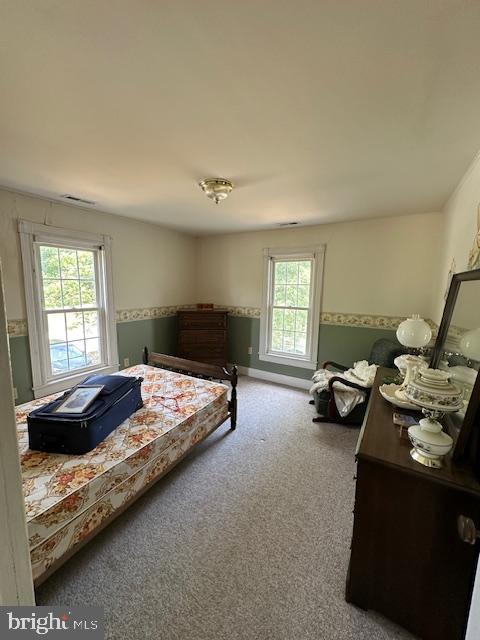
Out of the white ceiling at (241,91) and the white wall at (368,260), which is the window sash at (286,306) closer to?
the white wall at (368,260)

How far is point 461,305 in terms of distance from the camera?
1.47 meters

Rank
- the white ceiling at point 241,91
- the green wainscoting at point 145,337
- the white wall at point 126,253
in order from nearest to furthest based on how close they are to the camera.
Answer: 1. the white ceiling at point 241,91
2. the white wall at point 126,253
3. the green wainscoting at point 145,337

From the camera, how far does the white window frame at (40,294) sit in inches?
105

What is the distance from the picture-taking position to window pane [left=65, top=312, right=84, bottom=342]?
3.11 metres

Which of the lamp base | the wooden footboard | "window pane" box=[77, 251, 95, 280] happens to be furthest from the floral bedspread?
"window pane" box=[77, 251, 95, 280]

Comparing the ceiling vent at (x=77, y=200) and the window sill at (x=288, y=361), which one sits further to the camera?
the window sill at (x=288, y=361)

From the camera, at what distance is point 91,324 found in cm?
333

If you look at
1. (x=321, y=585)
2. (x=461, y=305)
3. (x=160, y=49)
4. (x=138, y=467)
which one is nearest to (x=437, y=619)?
(x=321, y=585)

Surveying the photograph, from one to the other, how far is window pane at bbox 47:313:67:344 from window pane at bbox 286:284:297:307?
9.63 feet

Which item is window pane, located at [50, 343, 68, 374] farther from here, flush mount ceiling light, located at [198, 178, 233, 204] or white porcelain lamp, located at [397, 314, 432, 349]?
A: white porcelain lamp, located at [397, 314, 432, 349]

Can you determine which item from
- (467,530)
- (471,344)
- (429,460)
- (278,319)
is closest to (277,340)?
(278,319)

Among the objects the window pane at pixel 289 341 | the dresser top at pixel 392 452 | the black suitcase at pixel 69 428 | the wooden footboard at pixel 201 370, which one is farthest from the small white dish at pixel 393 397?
the window pane at pixel 289 341

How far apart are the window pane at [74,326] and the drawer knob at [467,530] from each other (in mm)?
3582

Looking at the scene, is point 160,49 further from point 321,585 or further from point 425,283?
point 425,283
